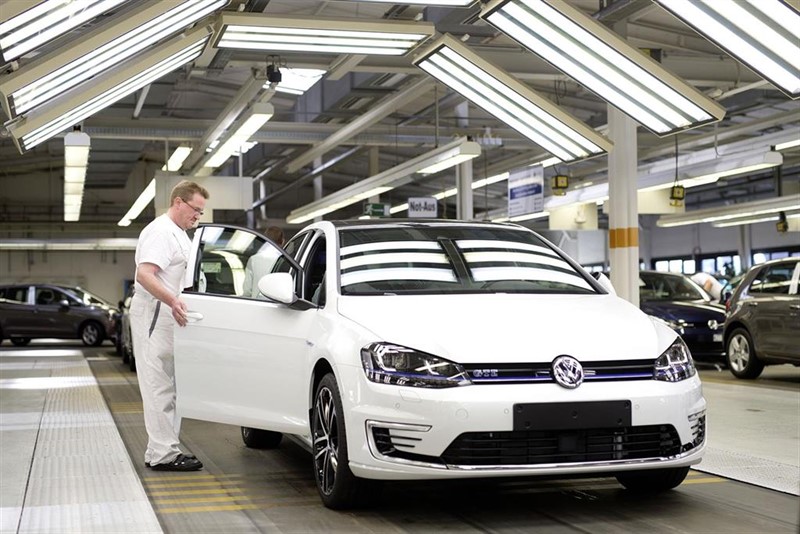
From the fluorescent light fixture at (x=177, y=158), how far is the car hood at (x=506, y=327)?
14.4 m

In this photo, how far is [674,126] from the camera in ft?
33.1

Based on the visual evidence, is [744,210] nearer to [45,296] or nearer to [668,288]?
[668,288]

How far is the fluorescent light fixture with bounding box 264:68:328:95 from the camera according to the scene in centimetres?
1291

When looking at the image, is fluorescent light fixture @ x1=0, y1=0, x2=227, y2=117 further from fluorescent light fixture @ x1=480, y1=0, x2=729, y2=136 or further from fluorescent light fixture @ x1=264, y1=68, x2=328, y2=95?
fluorescent light fixture @ x1=264, y1=68, x2=328, y2=95

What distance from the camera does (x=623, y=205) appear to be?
45.1 feet

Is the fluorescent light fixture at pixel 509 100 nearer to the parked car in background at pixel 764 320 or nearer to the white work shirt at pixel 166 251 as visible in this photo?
the parked car in background at pixel 764 320

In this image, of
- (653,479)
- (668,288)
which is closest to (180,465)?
(653,479)

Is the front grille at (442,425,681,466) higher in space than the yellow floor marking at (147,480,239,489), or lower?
higher

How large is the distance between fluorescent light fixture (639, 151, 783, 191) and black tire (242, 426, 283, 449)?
37.1ft

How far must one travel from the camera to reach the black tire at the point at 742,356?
1319 centimetres

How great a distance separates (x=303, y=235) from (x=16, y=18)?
2.22m

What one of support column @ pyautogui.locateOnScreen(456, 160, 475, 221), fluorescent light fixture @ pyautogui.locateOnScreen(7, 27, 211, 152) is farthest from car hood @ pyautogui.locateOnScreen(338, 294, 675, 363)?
support column @ pyautogui.locateOnScreen(456, 160, 475, 221)

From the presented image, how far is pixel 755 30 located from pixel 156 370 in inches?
195

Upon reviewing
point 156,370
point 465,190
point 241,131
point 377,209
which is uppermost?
point 241,131
